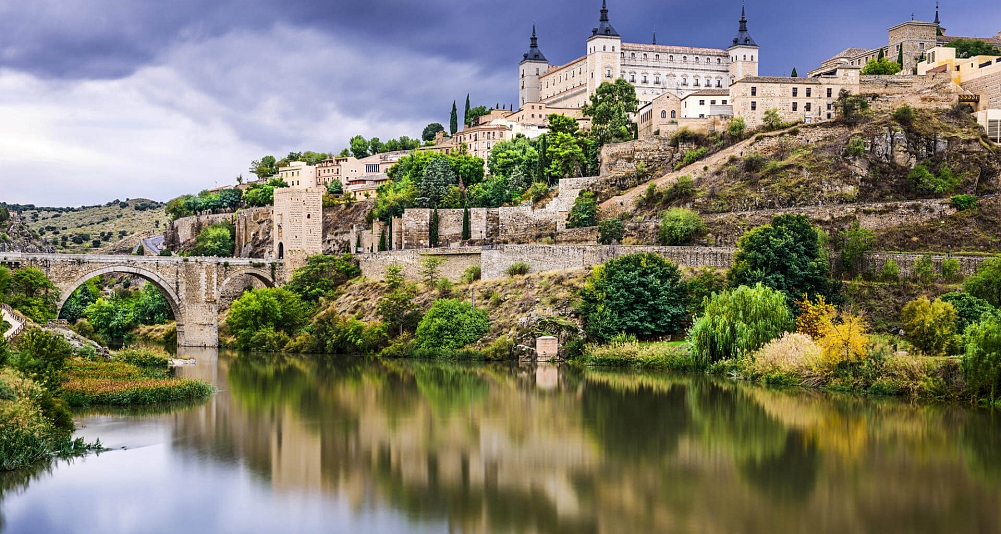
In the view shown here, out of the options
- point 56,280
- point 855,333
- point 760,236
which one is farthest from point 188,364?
point 855,333

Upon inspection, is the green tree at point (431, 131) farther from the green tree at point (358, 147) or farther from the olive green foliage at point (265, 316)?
the olive green foliage at point (265, 316)

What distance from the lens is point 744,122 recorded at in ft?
207

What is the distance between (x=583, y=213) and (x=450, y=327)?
1417 cm

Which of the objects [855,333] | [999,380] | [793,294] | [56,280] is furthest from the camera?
[56,280]

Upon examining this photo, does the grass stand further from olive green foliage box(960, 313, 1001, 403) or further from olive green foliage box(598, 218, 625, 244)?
olive green foliage box(598, 218, 625, 244)

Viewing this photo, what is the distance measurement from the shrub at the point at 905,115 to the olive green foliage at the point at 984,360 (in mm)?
34339

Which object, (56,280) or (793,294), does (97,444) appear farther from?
(56,280)

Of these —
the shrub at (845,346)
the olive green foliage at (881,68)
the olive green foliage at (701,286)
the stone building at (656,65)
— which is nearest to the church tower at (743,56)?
the stone building at (656,65)

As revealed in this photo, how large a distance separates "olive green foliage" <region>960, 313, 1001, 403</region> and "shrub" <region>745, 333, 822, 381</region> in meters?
5.82

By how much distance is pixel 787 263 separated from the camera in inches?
1661

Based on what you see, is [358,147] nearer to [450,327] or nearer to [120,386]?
[450,327]

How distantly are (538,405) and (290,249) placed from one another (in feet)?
128

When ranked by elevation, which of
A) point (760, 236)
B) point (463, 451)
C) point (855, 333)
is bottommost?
point (463, 451)

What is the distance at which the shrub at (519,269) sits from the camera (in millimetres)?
53094
